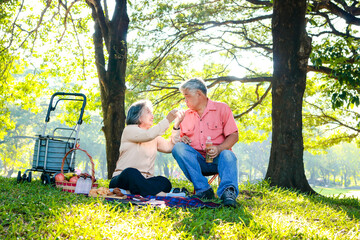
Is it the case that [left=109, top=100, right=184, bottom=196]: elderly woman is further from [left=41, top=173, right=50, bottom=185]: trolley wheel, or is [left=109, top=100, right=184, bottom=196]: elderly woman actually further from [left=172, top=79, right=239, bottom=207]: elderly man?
[left=41, top=173, right=50, bottom=185]: trolley wheel

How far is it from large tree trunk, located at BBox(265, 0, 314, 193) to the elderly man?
7.21 feet

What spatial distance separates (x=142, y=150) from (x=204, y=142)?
2.80 ft

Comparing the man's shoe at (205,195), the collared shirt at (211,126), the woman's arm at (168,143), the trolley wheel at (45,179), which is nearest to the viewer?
the man's shoe at (205,195)

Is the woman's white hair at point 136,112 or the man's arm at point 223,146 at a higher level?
the woman's white hair at point 136,112

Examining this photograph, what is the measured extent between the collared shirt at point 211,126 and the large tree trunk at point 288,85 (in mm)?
2186

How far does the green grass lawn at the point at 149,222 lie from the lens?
9.62 ft

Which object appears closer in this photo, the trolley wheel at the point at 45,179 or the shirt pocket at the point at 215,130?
the shirt pocket at the point at 215,130

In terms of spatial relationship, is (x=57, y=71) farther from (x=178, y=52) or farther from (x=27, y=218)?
(x=27, y=218)

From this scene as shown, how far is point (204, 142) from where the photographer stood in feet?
16.6

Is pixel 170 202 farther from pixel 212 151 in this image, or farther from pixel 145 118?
pixel 145 118

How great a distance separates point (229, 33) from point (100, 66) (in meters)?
5.54

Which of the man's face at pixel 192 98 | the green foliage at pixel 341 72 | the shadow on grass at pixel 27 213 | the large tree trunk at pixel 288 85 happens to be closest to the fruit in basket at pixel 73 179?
the shadow on grass at pixel 27 213

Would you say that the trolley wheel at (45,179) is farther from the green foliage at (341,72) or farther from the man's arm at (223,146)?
the green foliage at (341,72)

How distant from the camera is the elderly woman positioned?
4730 mm
